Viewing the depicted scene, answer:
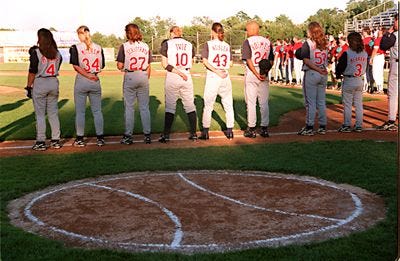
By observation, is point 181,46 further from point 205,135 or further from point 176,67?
point 205,135

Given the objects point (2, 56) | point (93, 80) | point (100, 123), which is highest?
point (2, 56)

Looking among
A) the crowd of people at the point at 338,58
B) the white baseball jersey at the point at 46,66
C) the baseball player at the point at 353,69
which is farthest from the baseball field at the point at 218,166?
the crowd of people at the point at 338,58

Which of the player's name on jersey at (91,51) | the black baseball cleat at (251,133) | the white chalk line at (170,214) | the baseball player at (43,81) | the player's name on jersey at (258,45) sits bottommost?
the white chalk line at (170,214)

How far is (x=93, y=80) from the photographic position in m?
9.20

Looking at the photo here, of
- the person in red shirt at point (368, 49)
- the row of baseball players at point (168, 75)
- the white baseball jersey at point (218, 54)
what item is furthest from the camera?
the person in red shirt at point (368, 49)

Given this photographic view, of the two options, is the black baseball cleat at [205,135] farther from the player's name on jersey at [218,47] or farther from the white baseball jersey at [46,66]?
the white baseball jersey at [46,66]

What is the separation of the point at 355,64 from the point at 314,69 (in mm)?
901

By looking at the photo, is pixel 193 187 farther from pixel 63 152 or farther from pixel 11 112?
pixel 11 112

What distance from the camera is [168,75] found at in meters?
9.49

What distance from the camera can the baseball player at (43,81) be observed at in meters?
8.73

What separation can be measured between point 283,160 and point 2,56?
194 feet

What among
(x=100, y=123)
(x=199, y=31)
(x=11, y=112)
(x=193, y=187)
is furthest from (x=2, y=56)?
(x=193, y=187)

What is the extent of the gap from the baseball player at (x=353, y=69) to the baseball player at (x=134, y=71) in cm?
415

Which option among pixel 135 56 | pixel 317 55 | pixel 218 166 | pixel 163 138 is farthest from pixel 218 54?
pixel 218 166
